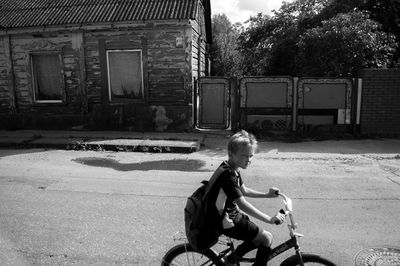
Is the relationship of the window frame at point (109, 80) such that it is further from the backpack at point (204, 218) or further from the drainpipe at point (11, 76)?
the backpack at point (204, 218)

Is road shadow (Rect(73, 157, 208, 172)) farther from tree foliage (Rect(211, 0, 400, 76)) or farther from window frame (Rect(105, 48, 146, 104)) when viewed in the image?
tree foliage (Rect(211, 0, 400, 76))

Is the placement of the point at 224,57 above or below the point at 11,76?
above

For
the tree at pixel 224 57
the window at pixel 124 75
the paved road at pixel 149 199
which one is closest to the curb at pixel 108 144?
the paved road at pixel 149 199

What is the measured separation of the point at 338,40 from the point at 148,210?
30.2 ft

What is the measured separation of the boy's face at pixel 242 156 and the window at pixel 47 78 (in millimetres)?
10972

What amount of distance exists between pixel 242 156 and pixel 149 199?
10.3ft

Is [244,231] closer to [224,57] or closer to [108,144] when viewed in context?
[108,144]

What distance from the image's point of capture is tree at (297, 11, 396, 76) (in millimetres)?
11477

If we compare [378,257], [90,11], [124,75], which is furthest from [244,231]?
[90,11]

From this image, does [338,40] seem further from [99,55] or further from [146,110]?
[99,55]

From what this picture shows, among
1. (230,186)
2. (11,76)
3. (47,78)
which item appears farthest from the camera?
(47,78)

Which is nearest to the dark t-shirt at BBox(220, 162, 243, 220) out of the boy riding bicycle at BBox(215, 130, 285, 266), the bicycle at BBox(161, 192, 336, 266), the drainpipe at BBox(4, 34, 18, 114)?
the boy riding bicycle at BBox(215, 130, 285, 266)

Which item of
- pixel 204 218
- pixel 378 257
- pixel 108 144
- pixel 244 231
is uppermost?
pixel 204 218

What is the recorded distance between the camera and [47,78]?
12.7 m
